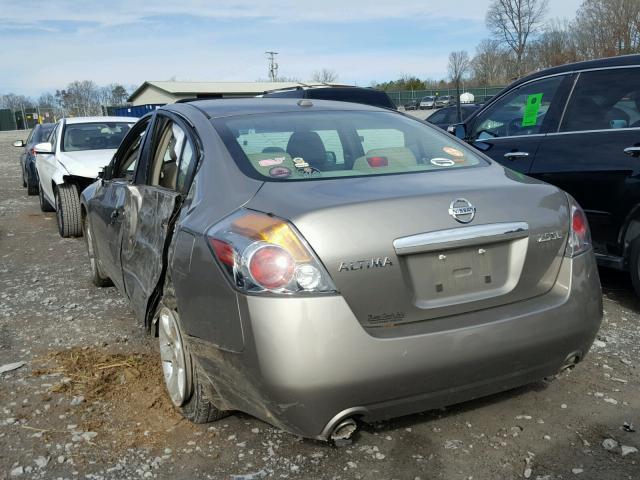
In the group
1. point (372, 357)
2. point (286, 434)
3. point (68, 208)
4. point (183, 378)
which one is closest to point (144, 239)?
point (183, 378)

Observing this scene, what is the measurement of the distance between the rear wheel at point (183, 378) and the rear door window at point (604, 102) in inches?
133

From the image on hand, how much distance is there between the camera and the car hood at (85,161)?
7.65 m

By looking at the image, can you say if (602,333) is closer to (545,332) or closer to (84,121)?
(545,332)

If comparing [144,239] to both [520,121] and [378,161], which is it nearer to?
[378,161]

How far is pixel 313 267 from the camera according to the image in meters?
2.26

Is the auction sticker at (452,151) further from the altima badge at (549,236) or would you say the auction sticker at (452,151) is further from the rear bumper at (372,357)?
the rear bumper at (372,357)

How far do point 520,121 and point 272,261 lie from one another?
12.2ft

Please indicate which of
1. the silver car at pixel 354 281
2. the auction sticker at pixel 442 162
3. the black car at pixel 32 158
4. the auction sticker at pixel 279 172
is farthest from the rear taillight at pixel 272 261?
the black car at pixel 32 158

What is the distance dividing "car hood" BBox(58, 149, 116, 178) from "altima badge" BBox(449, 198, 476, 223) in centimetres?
601

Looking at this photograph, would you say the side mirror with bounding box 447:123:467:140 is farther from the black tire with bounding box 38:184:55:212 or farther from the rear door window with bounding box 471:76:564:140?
the black tire with bounding box 38:184:55:212

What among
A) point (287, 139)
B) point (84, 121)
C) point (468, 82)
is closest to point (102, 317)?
point (287, 139)

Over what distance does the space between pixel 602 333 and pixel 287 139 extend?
2.46 meters

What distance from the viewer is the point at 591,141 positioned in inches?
180

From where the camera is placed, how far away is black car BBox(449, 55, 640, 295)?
430 centimetres
